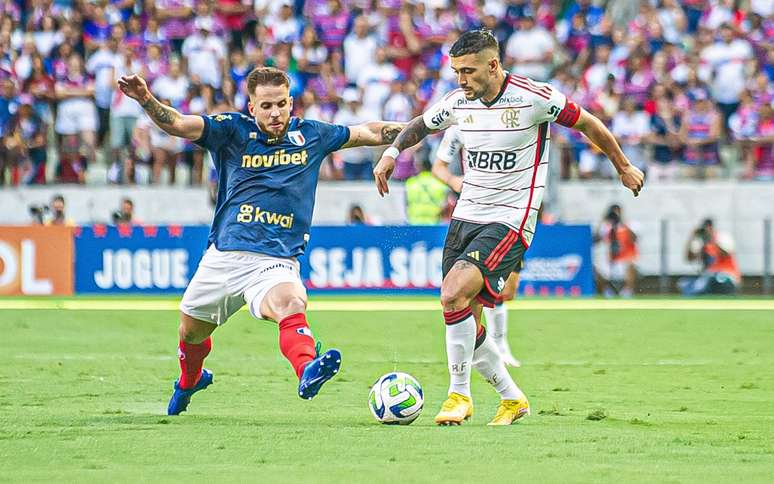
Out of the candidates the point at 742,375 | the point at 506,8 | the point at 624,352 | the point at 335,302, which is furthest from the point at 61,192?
the point at 742,375

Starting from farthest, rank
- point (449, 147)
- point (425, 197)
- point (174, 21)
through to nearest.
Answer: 1. point (174, 21)
2. point (425, 197)
3. point (449, 147)

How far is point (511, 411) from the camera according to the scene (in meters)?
8.46

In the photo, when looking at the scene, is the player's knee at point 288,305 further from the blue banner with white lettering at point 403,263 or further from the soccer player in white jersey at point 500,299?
the blue banner with white lettering at point 403,263

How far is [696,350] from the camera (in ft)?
44.3

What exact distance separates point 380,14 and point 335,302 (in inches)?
255

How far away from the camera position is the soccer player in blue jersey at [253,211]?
27.5ft

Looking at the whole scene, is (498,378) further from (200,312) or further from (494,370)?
(200,312)

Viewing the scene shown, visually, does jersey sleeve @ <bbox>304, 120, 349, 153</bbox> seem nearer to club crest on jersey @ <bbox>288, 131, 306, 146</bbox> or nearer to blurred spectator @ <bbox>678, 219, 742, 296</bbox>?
club crest on jersey @ <bbox>288, 131, 306, 146</bbox>

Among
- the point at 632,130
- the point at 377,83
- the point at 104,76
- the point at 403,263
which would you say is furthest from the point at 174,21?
the point at 632,130

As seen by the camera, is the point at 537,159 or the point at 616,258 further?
the point at 616,258

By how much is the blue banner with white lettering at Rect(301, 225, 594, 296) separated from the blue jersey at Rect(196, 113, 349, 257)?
12.0 meters

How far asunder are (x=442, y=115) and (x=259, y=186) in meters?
1.24

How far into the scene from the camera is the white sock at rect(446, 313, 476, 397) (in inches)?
327

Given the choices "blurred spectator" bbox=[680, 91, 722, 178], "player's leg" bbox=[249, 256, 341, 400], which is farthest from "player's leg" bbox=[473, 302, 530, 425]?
"blurred spectator" bbox=[680, 91, 722, 178]
